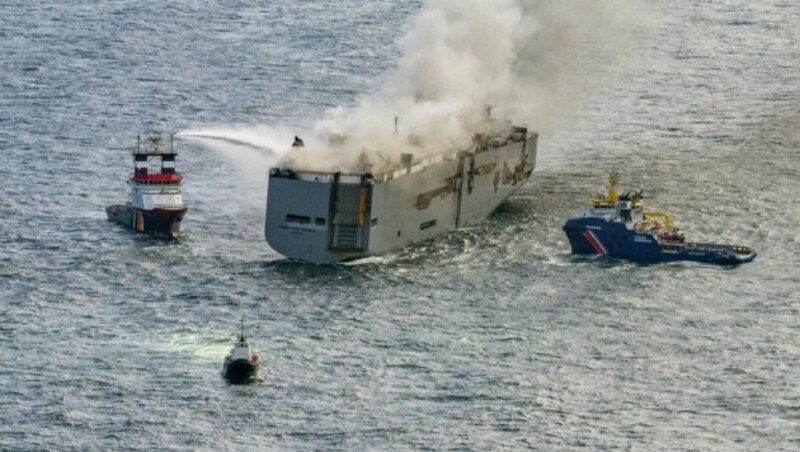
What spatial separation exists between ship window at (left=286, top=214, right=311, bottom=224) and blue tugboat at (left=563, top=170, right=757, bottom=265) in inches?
749

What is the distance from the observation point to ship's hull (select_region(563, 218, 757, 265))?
19088cm

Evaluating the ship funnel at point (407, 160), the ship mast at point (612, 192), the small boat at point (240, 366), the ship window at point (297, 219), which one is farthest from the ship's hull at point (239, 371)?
the ship mast at point (612, 192)

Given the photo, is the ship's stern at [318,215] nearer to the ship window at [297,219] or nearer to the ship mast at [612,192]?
the ship window at [297,219]

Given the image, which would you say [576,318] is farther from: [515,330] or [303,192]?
[303,192]

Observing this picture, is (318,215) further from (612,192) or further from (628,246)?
(628,246)

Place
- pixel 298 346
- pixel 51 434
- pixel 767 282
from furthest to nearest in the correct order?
pixel 767 282, pixel 298 346, pixel 51 434

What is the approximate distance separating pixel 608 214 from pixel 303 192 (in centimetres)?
2260

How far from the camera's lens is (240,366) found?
160 metres

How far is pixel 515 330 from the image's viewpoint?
172 meters

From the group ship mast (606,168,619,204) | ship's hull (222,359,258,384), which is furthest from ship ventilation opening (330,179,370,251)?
ship's hull (222,359,258,384)

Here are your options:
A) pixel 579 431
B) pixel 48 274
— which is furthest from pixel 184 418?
pixel 48 274

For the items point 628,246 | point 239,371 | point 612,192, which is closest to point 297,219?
point 612,192

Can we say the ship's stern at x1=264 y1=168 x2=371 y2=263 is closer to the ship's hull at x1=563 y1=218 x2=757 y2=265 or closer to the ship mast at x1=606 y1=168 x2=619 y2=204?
the ship's hull at x1=563 y1=218 x2=757 y2=265

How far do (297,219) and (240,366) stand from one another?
110 ft
